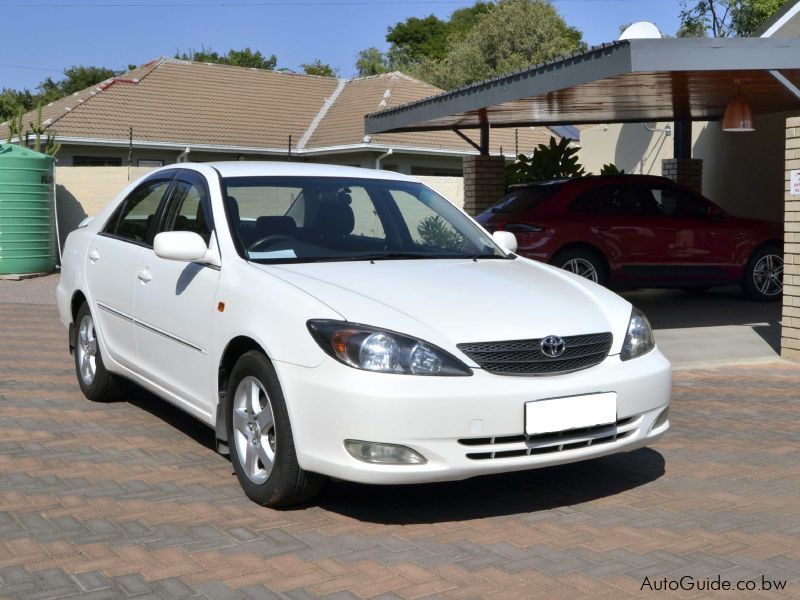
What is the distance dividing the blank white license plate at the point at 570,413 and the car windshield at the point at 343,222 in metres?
1.44

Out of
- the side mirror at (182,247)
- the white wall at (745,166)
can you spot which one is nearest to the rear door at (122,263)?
the side mirror at (182,247)

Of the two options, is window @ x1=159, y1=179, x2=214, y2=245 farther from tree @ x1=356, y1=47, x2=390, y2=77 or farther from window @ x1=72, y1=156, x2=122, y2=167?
tree @ x1=356, y1=47, x2=390, y2=77

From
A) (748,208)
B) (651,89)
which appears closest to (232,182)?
(651,89)

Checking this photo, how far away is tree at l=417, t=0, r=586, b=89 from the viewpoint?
164 ft

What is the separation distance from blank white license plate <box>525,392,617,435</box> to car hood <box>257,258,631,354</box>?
30 cm

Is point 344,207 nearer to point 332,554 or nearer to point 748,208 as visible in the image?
point 332,554

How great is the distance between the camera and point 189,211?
6.14 m

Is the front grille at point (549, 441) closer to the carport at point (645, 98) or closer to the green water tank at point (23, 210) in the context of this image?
the carport at point (645, 98)

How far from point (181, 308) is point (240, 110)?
26.0 metres

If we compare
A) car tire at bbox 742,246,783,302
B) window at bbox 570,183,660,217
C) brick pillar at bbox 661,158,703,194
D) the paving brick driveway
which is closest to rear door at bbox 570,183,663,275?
window at bbox 570,183,660,217

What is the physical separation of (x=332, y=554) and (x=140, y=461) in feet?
6.29

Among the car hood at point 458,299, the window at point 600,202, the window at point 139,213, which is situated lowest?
the car hood at point 458,299

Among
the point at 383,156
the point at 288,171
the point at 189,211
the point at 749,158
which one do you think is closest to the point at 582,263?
the point at 749,158

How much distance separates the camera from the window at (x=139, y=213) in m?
6.68
